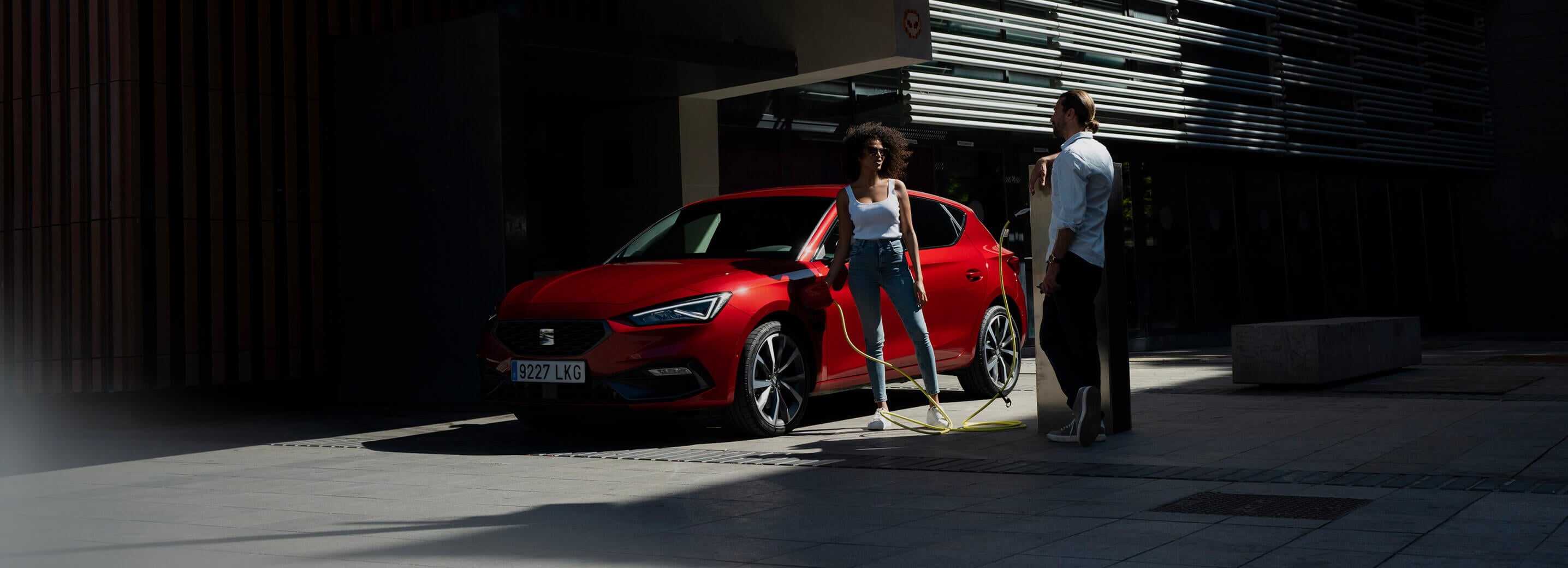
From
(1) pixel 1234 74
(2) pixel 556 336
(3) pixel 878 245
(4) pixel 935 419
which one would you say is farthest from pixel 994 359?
(1) pixel 1234 74

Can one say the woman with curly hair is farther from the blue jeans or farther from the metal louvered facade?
the metal louvered facade

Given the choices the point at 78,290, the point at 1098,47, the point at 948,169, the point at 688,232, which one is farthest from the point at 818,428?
the point at 1098,47

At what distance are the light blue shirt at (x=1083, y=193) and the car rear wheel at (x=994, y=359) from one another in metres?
2.39

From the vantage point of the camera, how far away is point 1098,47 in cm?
1653

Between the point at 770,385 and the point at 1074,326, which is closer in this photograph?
the point at 1074,326

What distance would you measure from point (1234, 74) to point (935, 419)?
12.3m

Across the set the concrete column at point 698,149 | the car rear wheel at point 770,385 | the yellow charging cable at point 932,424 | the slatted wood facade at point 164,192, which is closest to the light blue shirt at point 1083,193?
the yellow charging cable at point 932,424

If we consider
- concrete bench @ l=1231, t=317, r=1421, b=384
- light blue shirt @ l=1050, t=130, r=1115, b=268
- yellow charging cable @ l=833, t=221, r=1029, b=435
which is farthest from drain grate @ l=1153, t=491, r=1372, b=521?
concrete bench @ l=1231, t=317, r=1421, b=384

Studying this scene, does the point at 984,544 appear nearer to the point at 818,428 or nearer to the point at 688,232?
the point at 818,428

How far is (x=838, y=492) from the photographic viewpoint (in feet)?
18.8

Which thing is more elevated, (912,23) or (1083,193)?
(912,23)

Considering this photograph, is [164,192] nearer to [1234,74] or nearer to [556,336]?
[556,336]

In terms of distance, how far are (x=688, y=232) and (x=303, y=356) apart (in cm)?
423

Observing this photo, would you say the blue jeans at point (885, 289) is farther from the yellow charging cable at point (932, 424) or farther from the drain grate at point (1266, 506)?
the drain grate at point (1266, 506)
